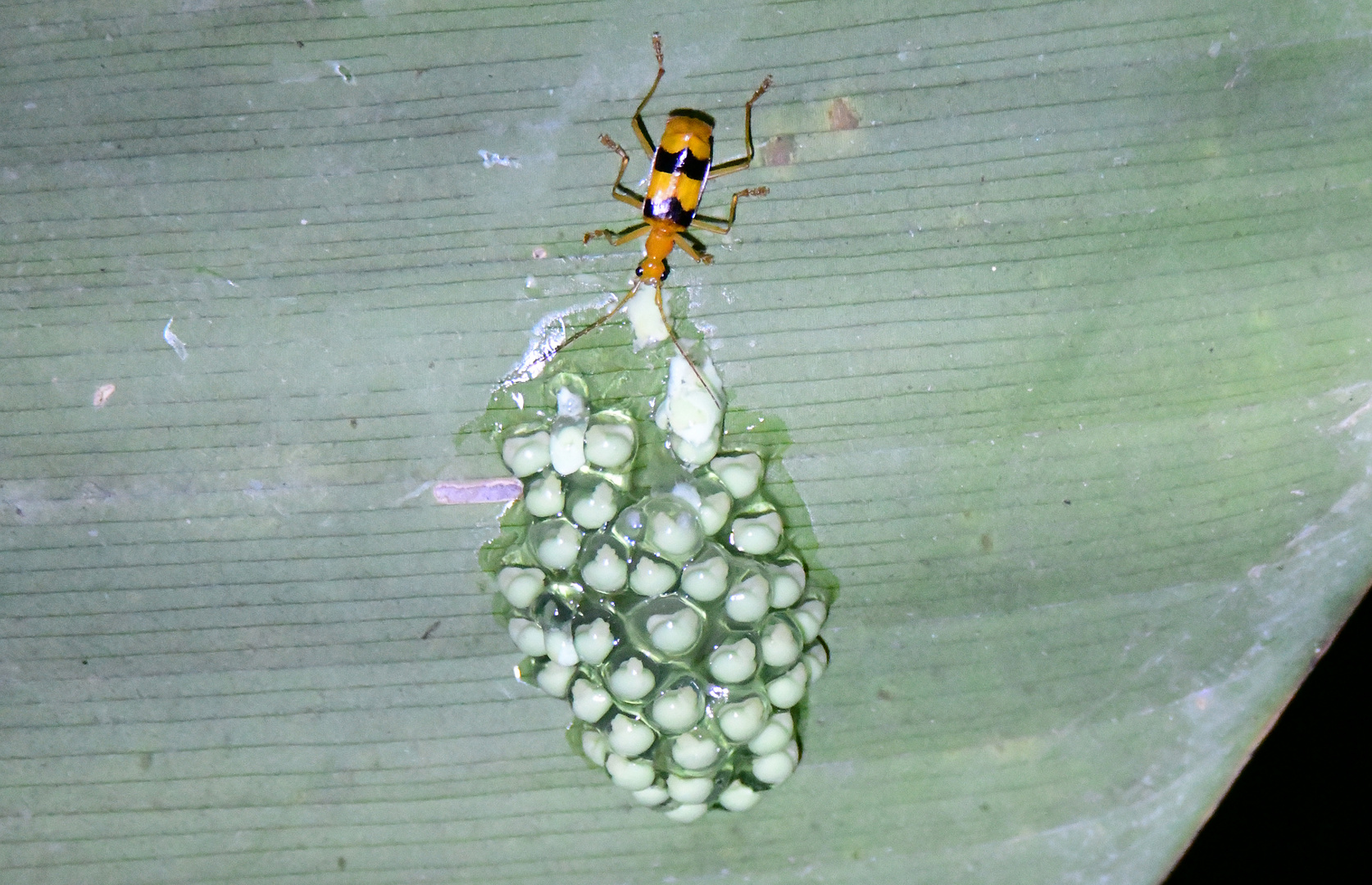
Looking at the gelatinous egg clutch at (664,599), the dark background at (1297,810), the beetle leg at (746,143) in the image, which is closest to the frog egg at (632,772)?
the gelatinous egg clutch at (664,599)

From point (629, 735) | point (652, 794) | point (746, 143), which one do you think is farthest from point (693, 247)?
point (652, 794)

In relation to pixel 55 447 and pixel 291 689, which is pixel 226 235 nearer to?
pixel 55 447

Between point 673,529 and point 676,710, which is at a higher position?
point 673,529

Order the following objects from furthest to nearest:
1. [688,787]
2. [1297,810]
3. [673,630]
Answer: [1297,810] → [688,787] → [673,630]

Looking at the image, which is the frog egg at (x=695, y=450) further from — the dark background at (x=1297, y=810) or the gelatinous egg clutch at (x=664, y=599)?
the dark background at (x=1297, y=810)

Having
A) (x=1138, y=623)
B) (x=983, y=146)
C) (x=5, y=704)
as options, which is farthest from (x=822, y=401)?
(x=5, y=704)

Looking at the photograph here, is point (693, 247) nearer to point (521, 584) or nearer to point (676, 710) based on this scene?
point (521, 584)

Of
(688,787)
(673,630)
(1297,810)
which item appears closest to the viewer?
(673,630)
